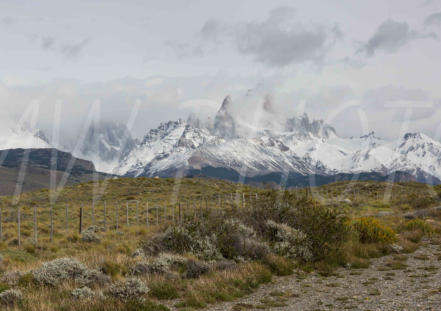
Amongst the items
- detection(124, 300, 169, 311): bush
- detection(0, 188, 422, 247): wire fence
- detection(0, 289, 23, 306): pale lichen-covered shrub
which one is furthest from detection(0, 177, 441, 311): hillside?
detection(0, 188, 422, 247): wire fence

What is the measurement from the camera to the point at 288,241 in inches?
603

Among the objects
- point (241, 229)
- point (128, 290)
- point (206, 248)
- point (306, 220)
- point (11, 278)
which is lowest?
point (11, 278)

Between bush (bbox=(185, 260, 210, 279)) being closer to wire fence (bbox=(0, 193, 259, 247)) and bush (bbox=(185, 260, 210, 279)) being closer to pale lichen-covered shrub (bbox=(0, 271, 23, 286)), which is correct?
wire fence (bbox=(0, 193, 259, 247))

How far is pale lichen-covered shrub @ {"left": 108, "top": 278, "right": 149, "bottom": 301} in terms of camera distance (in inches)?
390

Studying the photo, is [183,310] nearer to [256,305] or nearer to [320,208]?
[256,305]

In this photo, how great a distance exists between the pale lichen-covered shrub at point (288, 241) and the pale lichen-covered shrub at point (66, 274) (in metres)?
6.26

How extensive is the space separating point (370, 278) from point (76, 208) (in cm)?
3307

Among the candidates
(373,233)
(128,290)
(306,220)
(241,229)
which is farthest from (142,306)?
(373,233)

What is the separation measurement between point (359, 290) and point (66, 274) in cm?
805

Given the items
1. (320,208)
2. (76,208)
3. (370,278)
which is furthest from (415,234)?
(76,208)

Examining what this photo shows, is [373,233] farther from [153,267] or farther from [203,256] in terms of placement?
[153,267]

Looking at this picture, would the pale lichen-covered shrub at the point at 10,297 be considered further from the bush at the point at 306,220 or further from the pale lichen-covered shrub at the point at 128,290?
the bush at the point at 306,220

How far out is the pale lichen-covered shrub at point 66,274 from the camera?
37.5 ft

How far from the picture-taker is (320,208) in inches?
688
